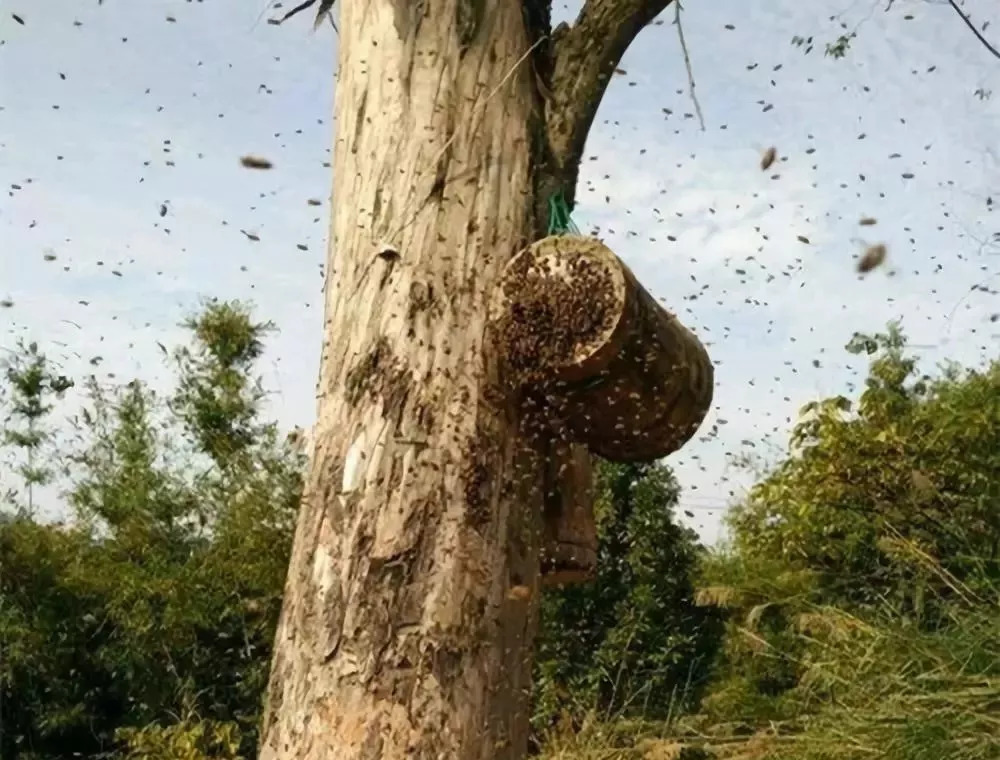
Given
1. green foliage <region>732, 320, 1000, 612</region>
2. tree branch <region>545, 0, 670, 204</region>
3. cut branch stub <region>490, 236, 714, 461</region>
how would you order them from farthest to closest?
green foliage <region>732, 320, 1000, 612</region>, tree branch <region>545, 0, 670, 204</region>, cut branch stub <region>490, 236, 714, 461</region>

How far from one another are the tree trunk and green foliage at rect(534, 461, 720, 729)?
722cm

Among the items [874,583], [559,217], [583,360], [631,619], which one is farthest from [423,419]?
[631,619]

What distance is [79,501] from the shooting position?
9883mm

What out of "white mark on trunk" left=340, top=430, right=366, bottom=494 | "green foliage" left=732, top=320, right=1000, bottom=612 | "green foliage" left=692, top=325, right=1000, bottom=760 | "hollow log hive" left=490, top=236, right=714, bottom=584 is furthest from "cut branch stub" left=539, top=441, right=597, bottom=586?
"green foliage" left=732, top=320, right=1000, bottom=612

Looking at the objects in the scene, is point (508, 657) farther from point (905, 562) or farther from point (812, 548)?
point (812, 548)

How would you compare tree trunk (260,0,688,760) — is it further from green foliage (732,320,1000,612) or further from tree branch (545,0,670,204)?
green foliage (732,320,1000,612)

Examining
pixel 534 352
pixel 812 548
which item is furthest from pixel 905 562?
pixel 534 352

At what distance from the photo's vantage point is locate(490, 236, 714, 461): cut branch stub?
2197 millimetres

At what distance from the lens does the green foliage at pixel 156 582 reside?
9.27 metres

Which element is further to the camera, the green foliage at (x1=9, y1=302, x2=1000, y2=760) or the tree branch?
the green foliage at (x1=9, y1=302, x2=1000, y2=760)

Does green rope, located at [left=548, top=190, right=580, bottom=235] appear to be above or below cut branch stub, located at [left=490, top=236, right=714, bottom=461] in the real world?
above

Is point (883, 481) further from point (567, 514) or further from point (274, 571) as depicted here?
point (567, 514)

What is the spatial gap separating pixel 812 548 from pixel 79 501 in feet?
18.8

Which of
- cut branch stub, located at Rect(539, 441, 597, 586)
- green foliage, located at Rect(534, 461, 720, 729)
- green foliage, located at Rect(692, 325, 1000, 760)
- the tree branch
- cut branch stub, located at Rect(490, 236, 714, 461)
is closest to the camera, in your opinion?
cut branch stub, located at Rect(490, 236, 714, 461)
